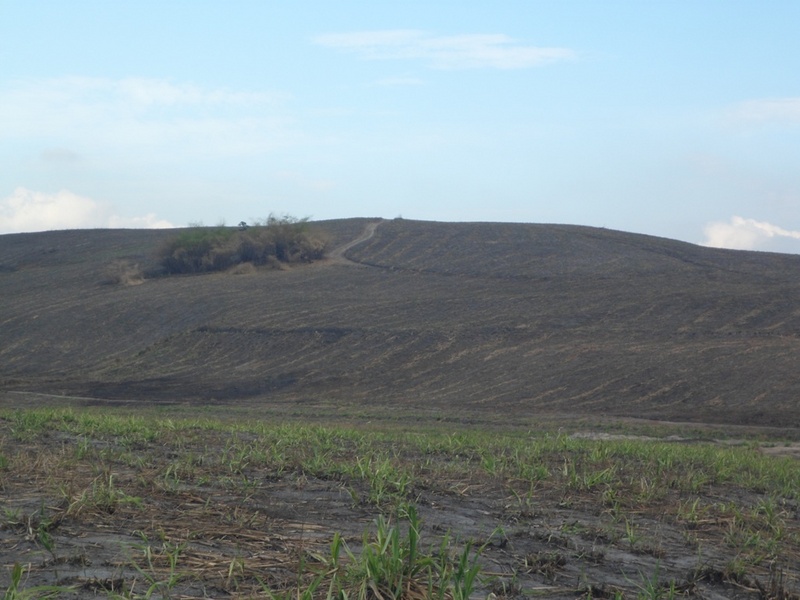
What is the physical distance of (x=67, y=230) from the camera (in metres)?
77.6

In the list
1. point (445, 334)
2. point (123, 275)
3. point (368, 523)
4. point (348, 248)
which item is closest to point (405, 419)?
point (445, 334)

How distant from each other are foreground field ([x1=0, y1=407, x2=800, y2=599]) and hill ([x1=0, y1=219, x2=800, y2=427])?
16.2 m

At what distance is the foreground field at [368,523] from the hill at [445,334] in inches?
639

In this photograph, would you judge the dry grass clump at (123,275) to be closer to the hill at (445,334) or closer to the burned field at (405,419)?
the burned field at (405,419)

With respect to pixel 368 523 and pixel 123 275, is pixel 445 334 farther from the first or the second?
pixel 368 523

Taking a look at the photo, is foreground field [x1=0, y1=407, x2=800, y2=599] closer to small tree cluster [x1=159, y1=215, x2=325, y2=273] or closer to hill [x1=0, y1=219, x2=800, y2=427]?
hill [x1=0, y1=219, x2=800, y2=427]

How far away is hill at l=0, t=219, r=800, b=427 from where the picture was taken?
2758cm

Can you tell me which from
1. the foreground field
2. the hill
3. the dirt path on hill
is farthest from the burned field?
the dirt path on hill

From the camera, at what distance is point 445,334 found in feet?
116

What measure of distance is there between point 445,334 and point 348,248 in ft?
87.0

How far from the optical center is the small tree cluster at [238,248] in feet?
188

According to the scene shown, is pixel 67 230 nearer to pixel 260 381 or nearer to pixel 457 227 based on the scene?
pixel 457 227

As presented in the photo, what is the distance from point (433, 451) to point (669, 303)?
3147 cm

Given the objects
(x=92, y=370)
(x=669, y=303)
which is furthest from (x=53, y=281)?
(x=669, y=303)
